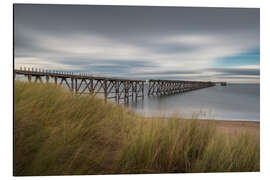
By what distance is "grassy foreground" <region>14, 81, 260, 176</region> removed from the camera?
239cm

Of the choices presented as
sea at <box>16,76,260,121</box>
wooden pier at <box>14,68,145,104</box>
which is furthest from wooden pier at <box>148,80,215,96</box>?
wooden pier at <box>14,68,145,104</box>

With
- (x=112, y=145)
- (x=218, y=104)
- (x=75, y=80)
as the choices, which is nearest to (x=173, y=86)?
(x=218, y=104)

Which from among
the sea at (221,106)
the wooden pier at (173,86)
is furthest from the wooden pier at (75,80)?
the wooden pier at (173,86)

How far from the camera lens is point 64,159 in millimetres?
2422

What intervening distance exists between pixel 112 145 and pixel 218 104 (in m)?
3.85

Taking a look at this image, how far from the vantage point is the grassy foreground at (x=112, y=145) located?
239 centimetres

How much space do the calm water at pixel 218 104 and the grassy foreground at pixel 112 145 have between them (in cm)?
45

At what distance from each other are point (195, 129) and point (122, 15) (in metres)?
2.18

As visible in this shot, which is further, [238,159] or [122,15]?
[122,15]

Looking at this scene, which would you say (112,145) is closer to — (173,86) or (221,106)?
(173,86)

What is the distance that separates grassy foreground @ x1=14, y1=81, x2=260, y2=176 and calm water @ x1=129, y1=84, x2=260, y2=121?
45cm

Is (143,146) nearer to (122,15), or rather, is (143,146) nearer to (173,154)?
(173,154)

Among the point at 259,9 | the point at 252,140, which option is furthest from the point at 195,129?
Result: the point at 259,9

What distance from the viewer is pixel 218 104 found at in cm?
542
